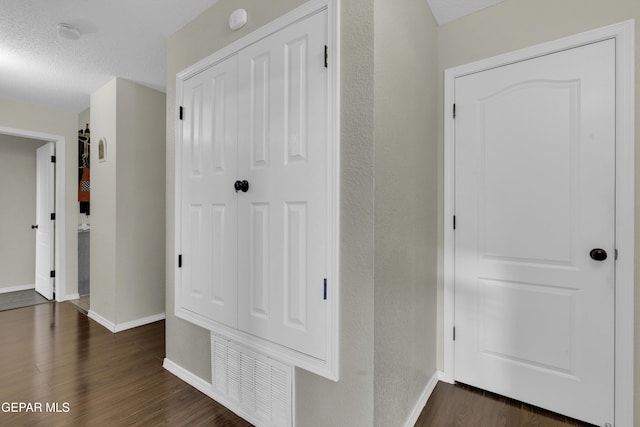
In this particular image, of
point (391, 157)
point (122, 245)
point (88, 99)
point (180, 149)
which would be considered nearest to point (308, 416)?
point (391, 157)

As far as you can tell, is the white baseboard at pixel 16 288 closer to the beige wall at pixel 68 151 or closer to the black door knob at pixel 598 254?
the beige wall at pixel 68 151

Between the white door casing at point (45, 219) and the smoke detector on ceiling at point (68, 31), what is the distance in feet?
7.93

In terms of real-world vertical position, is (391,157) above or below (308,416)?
above

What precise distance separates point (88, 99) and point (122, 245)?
1.91 meters

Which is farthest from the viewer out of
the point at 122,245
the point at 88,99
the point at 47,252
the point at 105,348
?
the point at 47,252

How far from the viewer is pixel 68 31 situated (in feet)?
7.33

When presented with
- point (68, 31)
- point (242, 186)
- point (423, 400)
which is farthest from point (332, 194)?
point (68, 31)

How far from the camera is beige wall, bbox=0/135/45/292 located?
4402 millimetres

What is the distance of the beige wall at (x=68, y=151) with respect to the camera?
385 cm

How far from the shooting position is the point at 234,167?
1841 mm

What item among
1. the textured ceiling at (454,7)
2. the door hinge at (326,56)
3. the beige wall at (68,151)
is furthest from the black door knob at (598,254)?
the beige wall at (68,151)

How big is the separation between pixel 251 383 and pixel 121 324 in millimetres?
2129

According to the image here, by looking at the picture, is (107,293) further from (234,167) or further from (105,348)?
(234,167)

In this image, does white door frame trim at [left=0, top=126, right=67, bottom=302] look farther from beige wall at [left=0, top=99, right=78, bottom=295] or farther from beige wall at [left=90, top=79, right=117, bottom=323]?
beige wall at [left=90, top=79, right=117, bottom=323]
